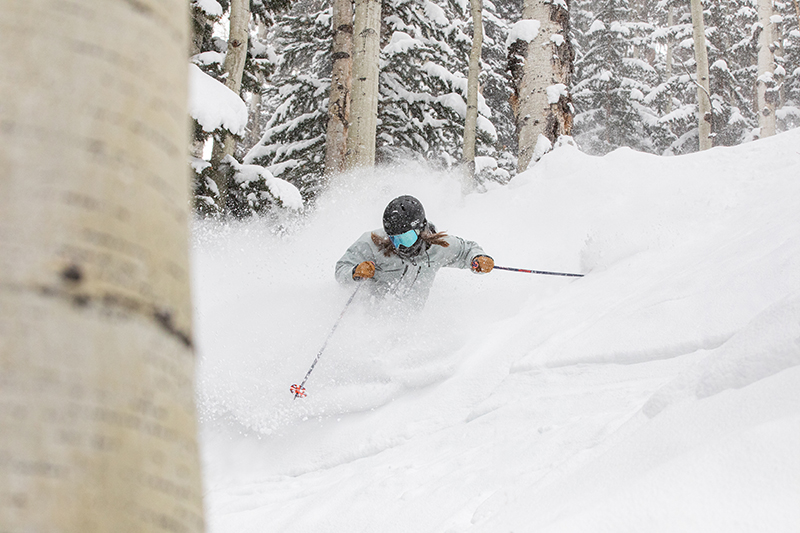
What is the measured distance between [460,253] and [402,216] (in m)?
0.71

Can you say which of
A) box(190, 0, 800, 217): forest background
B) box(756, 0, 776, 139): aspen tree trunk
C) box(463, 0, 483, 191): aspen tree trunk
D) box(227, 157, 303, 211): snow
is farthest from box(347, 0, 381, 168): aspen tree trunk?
box(756, 0, 776, 139): aspen tree trunk

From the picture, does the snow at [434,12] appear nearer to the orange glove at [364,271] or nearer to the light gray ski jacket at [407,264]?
the light gray ski jacket at [407,264]

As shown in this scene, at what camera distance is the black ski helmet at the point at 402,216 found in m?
5.23

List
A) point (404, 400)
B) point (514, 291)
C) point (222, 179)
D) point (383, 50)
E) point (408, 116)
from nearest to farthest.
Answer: point (404, 400) < point (514, 291) < point (222, 179) < point (383, 50) < point (408, 116)

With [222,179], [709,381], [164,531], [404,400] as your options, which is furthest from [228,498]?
[222,179]

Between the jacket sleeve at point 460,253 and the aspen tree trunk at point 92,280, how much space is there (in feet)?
17.0

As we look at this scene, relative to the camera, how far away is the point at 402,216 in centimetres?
523

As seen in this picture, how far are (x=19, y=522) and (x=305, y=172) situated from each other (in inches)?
454

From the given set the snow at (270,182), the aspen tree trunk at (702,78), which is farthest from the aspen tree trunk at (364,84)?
the aspen tree trunk at (702,78)

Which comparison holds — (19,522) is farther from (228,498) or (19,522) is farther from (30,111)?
(228,498)

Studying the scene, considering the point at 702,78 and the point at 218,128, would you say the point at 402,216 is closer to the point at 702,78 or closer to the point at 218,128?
the point at 218,128

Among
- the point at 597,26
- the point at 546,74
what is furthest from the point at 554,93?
the point at 597,26

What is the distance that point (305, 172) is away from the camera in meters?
11.6

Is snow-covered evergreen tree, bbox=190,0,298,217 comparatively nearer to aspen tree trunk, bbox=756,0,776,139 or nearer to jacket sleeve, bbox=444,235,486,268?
jacket sleeve, bbox=444,235,486,268
